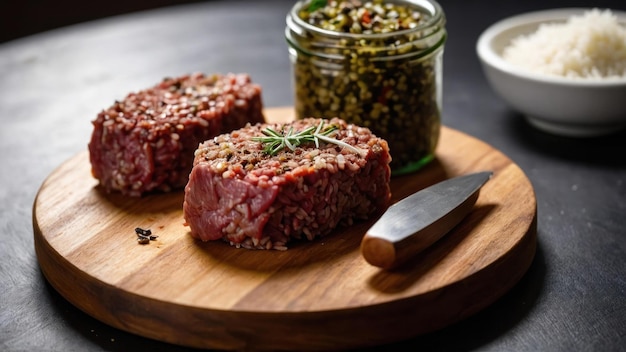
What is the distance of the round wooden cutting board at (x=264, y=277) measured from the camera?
283 cm

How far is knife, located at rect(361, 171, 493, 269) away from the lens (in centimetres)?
296

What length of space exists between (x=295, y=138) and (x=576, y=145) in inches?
69.3

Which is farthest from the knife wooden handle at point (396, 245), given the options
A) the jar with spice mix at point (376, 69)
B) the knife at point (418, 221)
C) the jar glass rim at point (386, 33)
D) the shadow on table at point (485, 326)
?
the jar glass rim at point (386, 33)

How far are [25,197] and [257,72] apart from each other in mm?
1792

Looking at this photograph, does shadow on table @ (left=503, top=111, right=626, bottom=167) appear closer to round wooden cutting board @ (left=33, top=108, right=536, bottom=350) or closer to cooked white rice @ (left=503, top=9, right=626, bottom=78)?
cooked white rice @ (left=503, top=9, right=626, bottom=78)

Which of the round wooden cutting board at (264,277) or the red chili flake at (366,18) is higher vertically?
the red chili flake at (366,18)

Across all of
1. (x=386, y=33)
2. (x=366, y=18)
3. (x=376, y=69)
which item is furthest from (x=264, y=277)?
(x=366, y=18)

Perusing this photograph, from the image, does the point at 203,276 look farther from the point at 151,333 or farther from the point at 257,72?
the point at 257,72

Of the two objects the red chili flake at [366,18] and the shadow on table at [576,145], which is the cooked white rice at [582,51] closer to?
the shadow on table at [576,145]

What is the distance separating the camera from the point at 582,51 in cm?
439

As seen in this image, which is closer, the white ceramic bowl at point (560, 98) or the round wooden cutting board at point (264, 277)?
the round wooden cutting board at point (264, 277)

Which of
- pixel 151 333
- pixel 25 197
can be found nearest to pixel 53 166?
pixel 25 197

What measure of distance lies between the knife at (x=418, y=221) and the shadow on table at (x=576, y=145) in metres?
0.95

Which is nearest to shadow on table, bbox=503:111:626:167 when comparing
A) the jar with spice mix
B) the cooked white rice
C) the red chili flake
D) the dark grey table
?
the dark grey table
